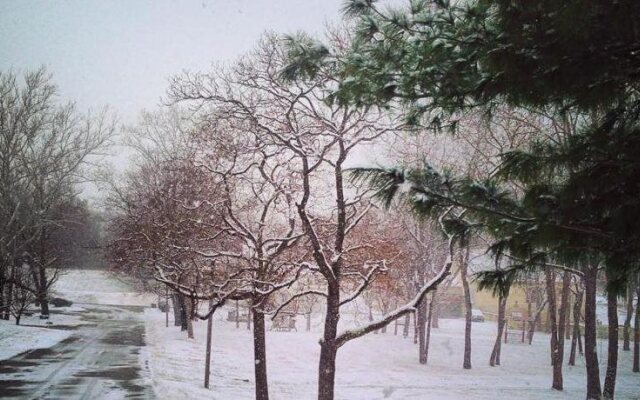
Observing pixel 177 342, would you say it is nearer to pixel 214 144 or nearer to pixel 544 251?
pixel 214 144

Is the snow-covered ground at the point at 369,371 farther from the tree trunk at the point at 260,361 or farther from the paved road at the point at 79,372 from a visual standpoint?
the tree trunk at the point at 260,361

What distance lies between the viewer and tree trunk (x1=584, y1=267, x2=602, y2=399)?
13.9 meters

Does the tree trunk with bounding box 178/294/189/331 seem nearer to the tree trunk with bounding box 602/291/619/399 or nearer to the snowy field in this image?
the snowy field

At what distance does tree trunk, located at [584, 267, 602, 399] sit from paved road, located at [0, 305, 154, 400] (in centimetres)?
1348

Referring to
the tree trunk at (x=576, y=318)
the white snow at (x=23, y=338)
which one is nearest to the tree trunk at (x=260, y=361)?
the white snow at (x=23, y=338)

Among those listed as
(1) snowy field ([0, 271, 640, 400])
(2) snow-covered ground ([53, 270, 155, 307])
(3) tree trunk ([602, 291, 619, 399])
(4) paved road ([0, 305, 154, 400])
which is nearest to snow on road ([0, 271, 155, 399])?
(4) paved road ([0, 305, 154, 400])

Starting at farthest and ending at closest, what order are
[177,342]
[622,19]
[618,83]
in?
[177,342] < [618,83] < [622,19]

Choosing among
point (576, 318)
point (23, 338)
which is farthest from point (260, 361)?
point (576, 318)

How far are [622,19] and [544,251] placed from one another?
203 centimetres

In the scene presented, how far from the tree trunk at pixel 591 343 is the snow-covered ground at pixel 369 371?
5.41 feet

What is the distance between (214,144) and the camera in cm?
1196

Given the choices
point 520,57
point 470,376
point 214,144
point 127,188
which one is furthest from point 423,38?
point 127,188

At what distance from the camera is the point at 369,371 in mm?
19172

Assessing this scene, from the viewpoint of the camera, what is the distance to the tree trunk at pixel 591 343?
13922 mm
